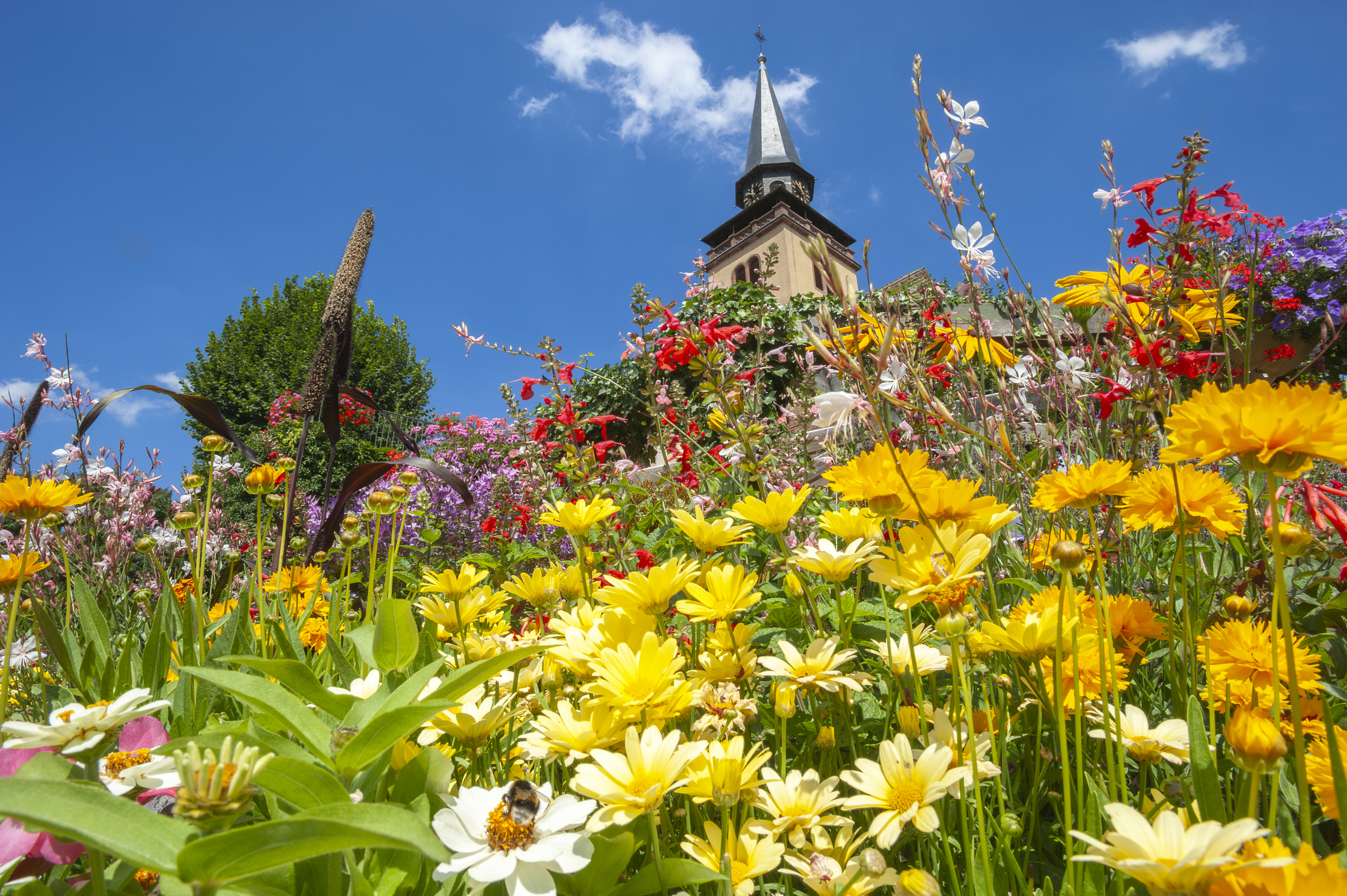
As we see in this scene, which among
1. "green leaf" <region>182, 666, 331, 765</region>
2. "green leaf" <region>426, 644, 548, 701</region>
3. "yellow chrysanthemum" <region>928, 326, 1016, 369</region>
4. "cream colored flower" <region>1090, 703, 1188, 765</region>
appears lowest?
"cream colored flower" <region>1090, 703, 1188, 765</region>

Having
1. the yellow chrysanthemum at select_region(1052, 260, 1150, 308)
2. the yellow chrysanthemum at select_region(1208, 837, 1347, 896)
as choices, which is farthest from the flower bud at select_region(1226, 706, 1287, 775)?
the yellow chrysanthemum at select_region(1052, 260, 1150, 308)

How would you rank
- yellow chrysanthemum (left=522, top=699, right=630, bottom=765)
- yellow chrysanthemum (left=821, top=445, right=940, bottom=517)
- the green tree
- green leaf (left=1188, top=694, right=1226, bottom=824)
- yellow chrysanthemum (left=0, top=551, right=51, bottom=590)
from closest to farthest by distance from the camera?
green leaf (left=1188, top=694, right=1226, bottom=824), yellow chrysanthemum (left=522, top=699, right=630, bottom=765), yellow chrysanthemum (left=821, top=445, right=940, bottom=517), yellow chrysanthemum (left=0, top=551, right=51, bottom=590), the green tree

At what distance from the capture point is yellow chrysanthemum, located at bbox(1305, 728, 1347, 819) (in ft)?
1.83

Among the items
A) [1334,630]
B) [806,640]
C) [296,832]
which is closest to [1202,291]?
[1334,630]

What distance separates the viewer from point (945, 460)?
1784mm

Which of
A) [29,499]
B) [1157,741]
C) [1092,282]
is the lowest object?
[1157,741]

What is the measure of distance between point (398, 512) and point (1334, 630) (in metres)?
1.62

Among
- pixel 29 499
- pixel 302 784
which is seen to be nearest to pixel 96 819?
pixel 302 784

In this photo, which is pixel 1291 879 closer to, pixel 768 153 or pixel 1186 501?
pixel 1186 501

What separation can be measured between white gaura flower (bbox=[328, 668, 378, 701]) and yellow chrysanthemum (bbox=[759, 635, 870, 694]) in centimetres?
47

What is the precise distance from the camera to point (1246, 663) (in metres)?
0.80

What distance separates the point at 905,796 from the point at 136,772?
65 cm

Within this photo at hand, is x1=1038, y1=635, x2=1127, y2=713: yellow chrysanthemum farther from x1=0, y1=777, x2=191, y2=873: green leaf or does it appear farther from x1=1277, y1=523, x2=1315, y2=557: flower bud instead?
x1=0, y1=777, x2=191, y2=873: green leaf

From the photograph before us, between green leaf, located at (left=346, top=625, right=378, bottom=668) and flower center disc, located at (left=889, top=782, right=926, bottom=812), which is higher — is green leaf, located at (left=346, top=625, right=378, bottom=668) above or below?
above
